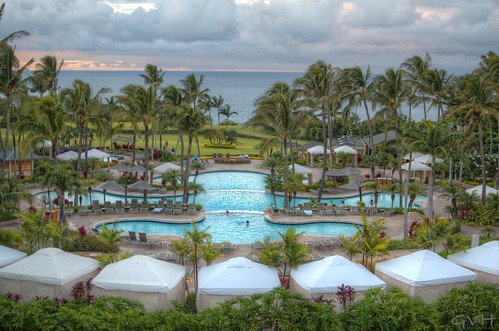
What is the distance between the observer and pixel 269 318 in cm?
1309

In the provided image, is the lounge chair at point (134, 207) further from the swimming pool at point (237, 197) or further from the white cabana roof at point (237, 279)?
the white cabana roof at point (237, 279)

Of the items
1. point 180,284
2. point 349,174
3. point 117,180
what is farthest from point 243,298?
point 117,180

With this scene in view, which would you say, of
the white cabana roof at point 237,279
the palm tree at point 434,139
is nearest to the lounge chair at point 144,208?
the white cabana roof at point 237,279

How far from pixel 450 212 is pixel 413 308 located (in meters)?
15.2

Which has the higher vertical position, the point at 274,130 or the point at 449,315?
the point at 274,130

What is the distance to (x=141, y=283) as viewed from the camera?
13961 mm

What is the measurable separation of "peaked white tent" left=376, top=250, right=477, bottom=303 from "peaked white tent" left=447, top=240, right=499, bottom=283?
1.27m

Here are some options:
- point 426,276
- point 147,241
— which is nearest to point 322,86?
point 147,241

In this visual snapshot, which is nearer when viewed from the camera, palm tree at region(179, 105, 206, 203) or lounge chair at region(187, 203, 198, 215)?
lounge chair at region(187, 203, 198, 215)

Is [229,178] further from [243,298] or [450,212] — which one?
[243,298]

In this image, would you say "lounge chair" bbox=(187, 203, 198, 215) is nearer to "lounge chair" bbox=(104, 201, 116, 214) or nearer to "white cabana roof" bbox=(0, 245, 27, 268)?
"lounge chair" bbox=(104, 201, 116, 214)

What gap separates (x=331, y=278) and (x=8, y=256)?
10.7m

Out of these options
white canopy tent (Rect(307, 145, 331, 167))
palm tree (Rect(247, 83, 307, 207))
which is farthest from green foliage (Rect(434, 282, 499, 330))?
white canopy tent (Rect(307, 145, 331, 167))

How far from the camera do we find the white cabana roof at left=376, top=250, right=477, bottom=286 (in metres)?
14.7
